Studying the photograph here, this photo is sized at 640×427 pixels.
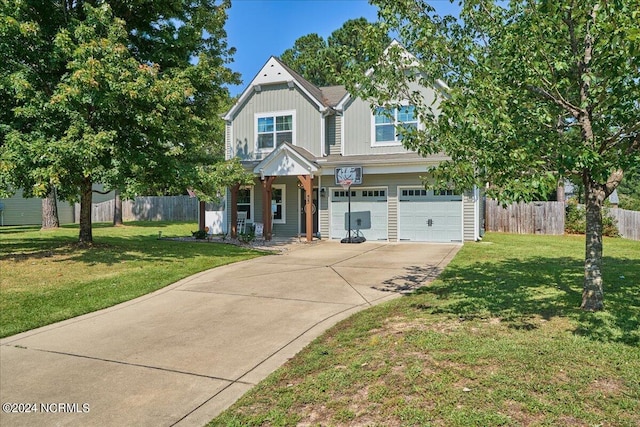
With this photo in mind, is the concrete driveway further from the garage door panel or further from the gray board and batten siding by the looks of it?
the gray board and batten siding

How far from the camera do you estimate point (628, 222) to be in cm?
1780

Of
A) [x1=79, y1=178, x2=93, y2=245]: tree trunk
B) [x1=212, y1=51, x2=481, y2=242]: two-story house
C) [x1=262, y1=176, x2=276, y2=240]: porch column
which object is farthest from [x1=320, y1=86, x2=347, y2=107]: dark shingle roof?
[x1=79, y1=178, x2=93, y2=245]: tree trunk

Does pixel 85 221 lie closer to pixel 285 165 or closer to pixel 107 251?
pixel 107 251

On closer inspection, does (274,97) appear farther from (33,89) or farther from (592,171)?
(592,171)

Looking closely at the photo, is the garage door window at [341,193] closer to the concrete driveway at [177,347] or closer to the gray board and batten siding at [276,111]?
the gray board and batten siding at [276,111]

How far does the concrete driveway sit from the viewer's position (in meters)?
3.74

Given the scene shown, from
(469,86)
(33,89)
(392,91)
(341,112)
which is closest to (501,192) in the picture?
(469,86)

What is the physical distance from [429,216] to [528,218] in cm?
648

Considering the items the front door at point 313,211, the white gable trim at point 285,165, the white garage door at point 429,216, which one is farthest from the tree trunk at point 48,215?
the white garage door at point 429,216

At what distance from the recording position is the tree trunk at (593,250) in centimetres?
567

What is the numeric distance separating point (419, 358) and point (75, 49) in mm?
10087

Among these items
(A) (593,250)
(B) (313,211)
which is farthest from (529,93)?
(B) (313,211)

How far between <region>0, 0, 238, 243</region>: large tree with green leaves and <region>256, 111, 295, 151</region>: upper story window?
4.94m

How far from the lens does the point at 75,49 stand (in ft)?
32.2
